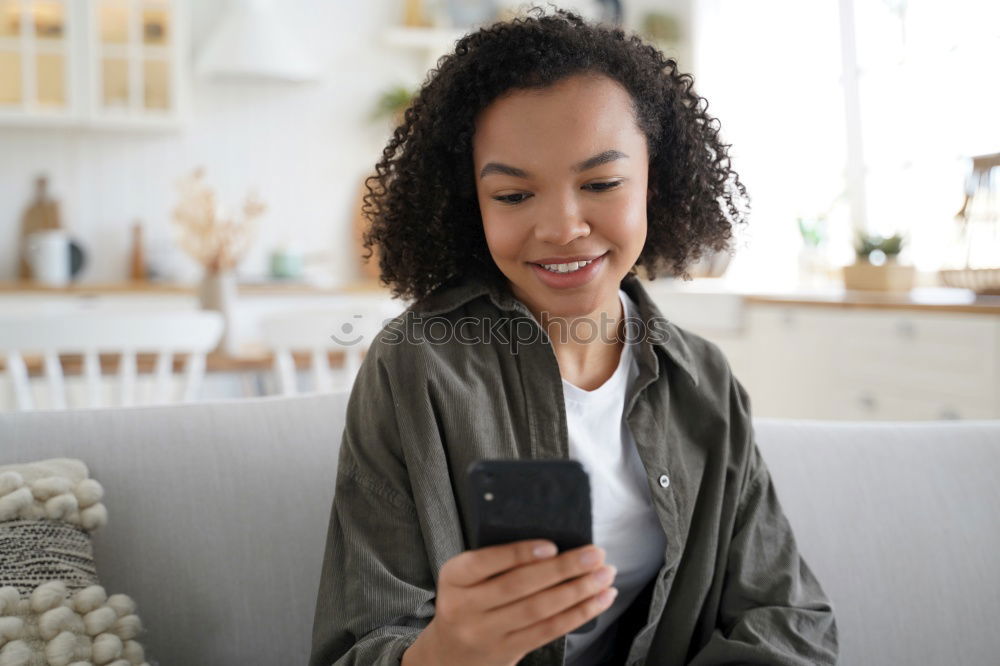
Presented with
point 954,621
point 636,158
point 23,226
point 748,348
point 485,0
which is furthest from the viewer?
point 485,0

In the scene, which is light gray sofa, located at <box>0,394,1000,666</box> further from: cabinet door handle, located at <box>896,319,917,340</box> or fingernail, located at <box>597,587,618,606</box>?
cabinet door handle, located at <box>896,319,917,340</box>

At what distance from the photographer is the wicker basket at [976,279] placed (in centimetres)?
239

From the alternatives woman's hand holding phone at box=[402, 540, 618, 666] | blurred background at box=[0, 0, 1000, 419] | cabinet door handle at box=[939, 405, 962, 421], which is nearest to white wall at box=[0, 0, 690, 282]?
blurred background at box=[0, 0, 1000, 419]

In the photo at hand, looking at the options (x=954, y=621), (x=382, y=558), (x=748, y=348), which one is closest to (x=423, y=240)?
(x=382, y=558)

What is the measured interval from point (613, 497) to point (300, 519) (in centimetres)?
43

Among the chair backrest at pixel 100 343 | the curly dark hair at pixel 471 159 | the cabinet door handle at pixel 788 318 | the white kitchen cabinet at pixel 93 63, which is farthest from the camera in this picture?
the white kitchen cabinet at pixel 93 63

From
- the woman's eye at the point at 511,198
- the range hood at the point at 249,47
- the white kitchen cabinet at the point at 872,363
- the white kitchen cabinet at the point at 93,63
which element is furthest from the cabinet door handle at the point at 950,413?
the white kitchen cabinet at the point at 93,63

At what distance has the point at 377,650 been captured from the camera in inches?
31.3

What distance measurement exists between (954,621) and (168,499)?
43.0 inches

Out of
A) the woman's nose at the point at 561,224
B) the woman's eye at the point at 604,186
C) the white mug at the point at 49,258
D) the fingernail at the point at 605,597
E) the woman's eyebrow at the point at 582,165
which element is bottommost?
the fingernail at the point at 605,597

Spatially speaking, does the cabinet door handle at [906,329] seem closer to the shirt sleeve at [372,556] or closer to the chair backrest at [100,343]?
the chair backrest at [100,343]

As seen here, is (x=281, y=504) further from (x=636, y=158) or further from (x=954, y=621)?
(x=954, y=621)

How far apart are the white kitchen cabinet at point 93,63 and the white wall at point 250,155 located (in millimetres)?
219

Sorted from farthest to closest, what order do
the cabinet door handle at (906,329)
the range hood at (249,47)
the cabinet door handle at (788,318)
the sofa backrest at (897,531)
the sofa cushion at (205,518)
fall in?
the range hood at (249,47)
the cabinet door handle at (788,318)
the cabinet door handle at (906,329)
the sofa backrest at (897,531)
the sofa cushion at (205,518)
